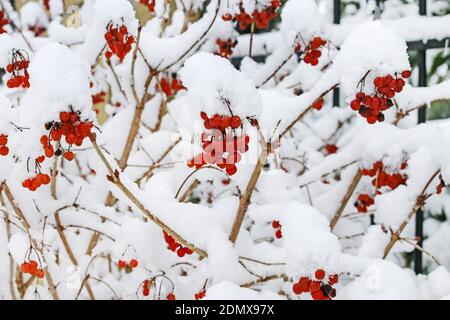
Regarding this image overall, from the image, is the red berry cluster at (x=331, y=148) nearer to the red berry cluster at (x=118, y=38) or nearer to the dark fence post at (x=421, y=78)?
the dark fence post at (x=421, y=78)

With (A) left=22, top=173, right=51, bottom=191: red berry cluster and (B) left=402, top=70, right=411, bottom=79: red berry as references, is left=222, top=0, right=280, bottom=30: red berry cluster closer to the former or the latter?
(B) left=402, top=70, right=411, bottom=79: red berry

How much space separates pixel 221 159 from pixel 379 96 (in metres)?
0.44

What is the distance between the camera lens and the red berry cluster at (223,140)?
137 cm

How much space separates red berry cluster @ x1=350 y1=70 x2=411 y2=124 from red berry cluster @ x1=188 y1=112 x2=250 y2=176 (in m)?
0.33

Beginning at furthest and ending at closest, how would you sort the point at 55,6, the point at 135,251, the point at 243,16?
the point at 55,6, the point at 243,16, the point at 135,251

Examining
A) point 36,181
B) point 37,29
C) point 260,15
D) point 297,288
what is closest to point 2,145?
point 36,181

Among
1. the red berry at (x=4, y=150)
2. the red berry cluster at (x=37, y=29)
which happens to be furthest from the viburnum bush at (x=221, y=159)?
the red berry cluster at (x=37, y=29)

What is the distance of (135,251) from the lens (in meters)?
1.88

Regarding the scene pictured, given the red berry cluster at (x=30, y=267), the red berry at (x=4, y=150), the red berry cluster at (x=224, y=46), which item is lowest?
the red berry cluster at (x=30, y=267)

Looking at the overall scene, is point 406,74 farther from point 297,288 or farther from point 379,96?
point 297,288

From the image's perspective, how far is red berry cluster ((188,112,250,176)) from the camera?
1.37 metres
